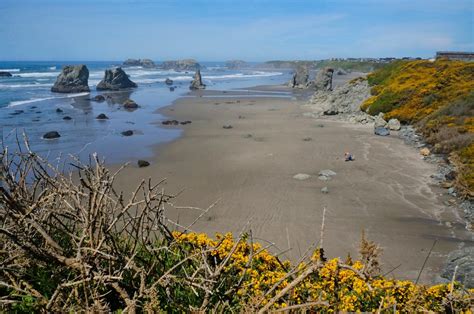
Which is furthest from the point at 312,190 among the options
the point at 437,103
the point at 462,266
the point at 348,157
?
the point at 437,103

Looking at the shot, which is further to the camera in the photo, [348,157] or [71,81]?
[71,81]

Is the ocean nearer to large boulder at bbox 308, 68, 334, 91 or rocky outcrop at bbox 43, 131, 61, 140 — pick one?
rocky outcrop at bbox 43, 131, 61, 140

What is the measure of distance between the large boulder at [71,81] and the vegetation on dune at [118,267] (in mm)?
58651

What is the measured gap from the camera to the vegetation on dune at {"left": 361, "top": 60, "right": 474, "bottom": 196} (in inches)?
741

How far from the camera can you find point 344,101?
3784cm

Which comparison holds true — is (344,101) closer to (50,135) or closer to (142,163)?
(142,163)

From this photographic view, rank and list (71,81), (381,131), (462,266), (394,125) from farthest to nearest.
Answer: (71,81), (394,125), (381,131), (462,266)

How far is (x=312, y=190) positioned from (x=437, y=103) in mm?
19184

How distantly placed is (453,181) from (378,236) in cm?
604

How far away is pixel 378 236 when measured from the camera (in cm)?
1120

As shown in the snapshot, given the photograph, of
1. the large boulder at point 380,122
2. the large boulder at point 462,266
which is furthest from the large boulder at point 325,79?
the large boulder at point 462,266

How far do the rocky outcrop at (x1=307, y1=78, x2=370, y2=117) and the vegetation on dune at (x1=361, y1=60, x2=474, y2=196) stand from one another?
1.09m

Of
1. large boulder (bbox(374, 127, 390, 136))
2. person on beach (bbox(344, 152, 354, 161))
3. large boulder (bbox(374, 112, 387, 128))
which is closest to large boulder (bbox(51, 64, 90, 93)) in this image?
Result: large boulder (bbox(374, 112, 387, 128))

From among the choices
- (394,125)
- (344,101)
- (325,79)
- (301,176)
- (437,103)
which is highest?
(325,79)
